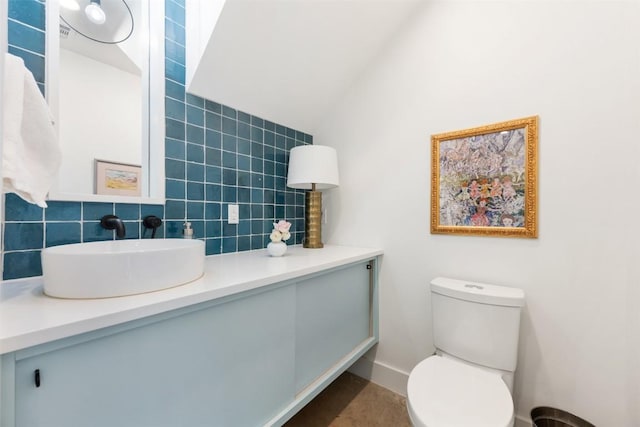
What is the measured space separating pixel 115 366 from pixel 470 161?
1.62m

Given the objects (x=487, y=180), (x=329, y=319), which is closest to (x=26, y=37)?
(x=329, y=319)

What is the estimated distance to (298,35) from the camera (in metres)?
1.41

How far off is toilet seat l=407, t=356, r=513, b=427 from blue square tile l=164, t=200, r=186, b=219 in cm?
126

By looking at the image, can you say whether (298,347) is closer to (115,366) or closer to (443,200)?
(115,366)

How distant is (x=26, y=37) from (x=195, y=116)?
1.99ft

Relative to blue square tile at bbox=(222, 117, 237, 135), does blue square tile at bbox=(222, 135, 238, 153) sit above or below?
below

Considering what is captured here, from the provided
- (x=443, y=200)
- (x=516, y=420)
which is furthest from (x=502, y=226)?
(x=516, y=420)

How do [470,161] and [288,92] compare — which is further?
[288,92]

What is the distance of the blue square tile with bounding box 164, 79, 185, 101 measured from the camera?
1292mm

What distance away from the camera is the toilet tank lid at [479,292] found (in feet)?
3.72

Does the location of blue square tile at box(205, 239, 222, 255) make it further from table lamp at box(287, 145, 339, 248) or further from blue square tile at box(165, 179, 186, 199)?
table lamp at box(287, 145, 339, 248)

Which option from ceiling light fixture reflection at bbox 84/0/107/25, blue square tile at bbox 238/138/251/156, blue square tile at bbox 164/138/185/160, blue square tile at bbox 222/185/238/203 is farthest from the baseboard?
ceiling light fixture reflection at bbox 84/0/107/25

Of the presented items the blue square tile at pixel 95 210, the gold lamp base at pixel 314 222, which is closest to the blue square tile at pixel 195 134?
the blue square tile at pixel 95 210

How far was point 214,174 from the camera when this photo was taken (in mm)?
1467
